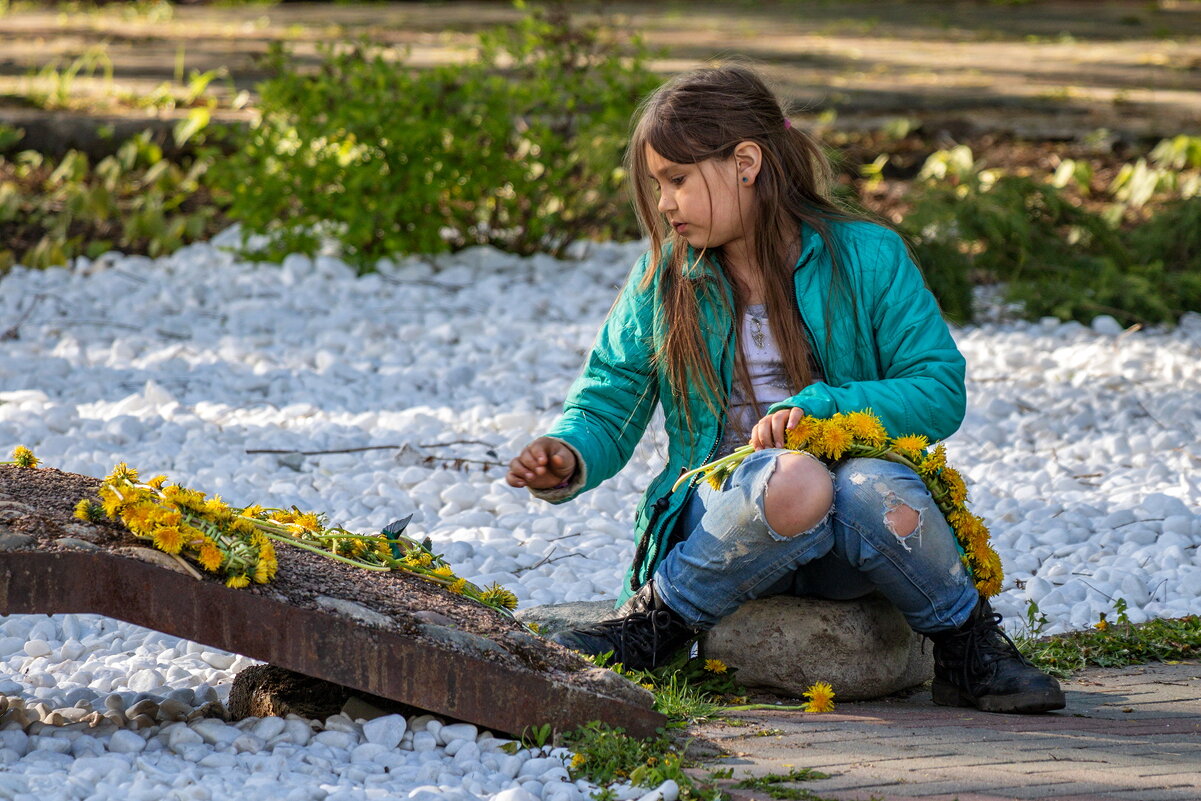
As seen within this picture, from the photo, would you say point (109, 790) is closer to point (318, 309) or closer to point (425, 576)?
point (425, 576)

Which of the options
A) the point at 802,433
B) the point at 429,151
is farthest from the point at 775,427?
the point at 429,151

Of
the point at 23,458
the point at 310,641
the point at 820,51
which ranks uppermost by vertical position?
the point at 820,51

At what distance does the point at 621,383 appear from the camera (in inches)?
114

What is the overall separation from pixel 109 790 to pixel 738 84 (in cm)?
172

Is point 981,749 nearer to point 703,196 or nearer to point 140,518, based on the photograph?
point 703,196

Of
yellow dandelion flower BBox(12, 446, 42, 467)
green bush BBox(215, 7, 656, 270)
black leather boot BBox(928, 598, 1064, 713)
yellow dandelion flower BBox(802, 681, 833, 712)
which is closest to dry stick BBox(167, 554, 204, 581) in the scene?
yellow dandelion flower BBox(12, 446, 42, 467)

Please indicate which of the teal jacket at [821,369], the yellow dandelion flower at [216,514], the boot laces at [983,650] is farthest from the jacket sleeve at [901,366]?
the yellow dandelion flower at [216,514]

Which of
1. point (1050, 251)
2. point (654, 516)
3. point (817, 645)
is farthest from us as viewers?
point (1050, 251)

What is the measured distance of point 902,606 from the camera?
260 cm

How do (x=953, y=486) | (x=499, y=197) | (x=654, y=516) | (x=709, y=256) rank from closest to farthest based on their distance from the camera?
(x=953, y=486), (x=654, y=516), (x=709, y=256), (x=499, y=197)

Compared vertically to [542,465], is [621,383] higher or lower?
higher

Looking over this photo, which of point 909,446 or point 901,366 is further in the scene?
point 901,366

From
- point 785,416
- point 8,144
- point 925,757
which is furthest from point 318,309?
point 925,757

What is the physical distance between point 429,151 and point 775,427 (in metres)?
4.25
